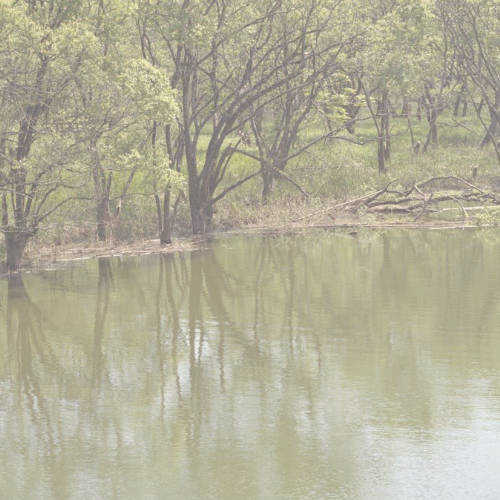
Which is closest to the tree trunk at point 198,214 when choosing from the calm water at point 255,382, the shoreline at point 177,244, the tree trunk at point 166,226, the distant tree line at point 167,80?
the distant tree line at point 167,80

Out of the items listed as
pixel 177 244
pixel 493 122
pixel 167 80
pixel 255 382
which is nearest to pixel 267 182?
pixel 177 244

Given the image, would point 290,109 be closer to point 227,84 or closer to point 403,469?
point 227,84

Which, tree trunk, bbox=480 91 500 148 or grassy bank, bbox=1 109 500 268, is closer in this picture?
grassy bank, bbox=1 109 500 268

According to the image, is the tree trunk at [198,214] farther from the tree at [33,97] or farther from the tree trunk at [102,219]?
the tree at [33,97]

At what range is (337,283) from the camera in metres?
20.3

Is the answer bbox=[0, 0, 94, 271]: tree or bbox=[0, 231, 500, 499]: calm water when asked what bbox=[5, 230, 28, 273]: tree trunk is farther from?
bbox=[0, 231, 500, 499]: calm water

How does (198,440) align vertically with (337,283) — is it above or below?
below

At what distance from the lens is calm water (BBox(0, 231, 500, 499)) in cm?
938

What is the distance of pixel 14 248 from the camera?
22031mm

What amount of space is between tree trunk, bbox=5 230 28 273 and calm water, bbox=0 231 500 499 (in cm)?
100

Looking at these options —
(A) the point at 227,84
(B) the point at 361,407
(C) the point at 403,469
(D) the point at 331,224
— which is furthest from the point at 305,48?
(C) the point at 403,469

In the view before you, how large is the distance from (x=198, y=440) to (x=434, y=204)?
20698 millimetres

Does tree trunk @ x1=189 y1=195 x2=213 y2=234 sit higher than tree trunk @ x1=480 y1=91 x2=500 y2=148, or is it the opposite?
tree trunk @ x1=480 y1=91 x2=500 y2=148

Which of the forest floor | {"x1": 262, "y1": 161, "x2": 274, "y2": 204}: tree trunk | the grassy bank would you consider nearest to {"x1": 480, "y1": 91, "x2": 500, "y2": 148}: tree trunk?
the grassy bank
